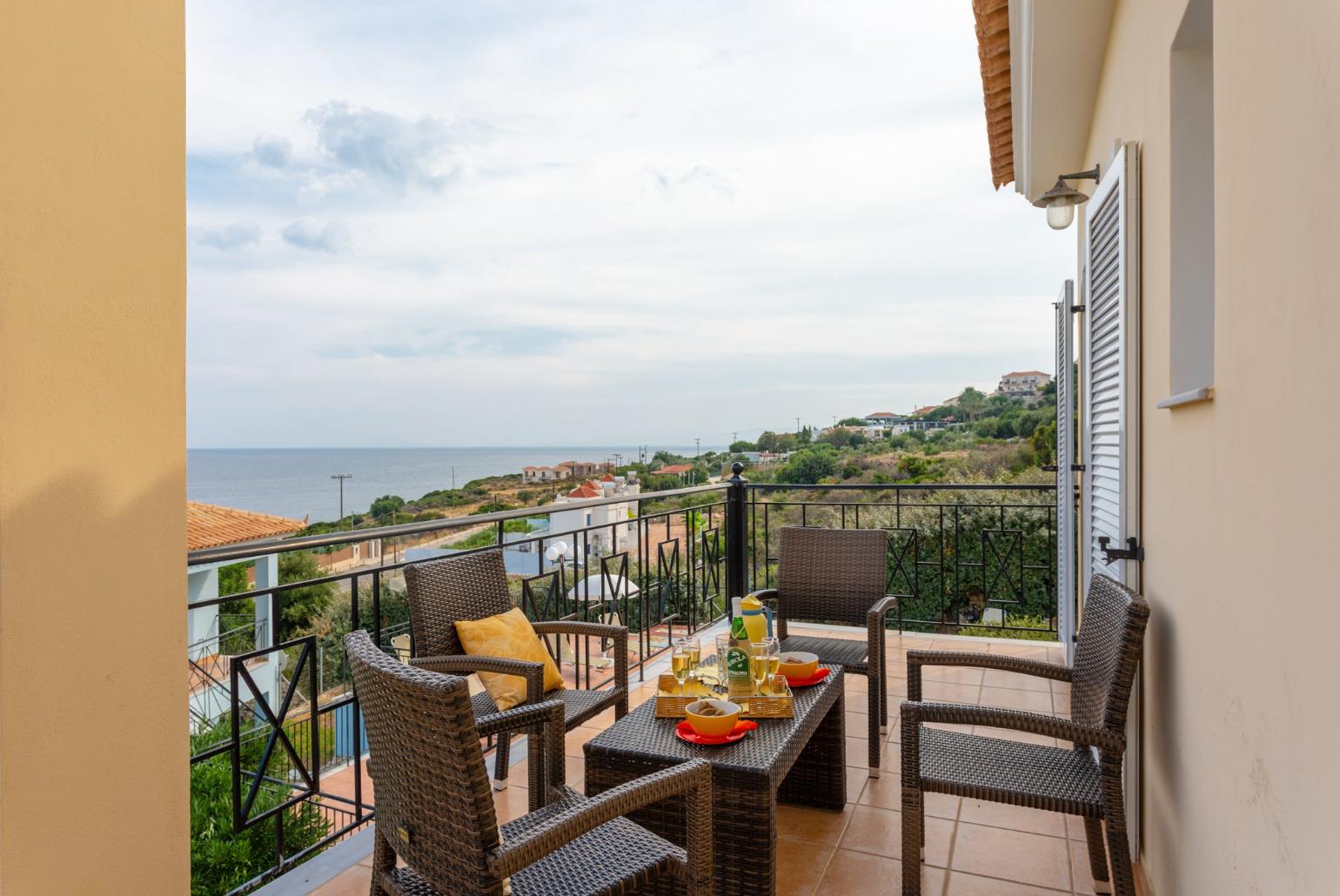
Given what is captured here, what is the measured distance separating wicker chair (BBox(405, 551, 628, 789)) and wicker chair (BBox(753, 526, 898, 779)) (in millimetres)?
834

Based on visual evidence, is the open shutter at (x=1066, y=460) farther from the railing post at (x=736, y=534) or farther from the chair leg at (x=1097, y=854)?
the railing post at (x=736, y=534)

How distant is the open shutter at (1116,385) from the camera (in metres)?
2.22

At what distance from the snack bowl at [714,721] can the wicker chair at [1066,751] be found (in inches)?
17.4

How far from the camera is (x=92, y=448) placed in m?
1.49

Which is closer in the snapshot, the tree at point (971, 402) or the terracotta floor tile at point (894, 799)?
the terracotta floor tile at point (894, 799)

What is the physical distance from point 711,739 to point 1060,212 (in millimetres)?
2611

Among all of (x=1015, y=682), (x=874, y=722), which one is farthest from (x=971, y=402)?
(x=874, y=722)

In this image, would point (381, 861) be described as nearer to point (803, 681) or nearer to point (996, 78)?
Answer: point (803, 681)

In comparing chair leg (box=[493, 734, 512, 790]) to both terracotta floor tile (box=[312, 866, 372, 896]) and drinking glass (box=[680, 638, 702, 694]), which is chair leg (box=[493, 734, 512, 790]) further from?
drinking glass (box=[680, 638, 702, 694])

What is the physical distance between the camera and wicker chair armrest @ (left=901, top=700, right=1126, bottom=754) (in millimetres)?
1860

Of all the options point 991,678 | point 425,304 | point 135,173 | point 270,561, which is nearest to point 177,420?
point 135,173

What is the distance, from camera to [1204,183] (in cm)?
180

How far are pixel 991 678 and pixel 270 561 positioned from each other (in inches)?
503

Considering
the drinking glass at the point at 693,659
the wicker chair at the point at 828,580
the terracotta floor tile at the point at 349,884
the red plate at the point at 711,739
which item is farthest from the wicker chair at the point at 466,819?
the wicker chair at the point at 828,580
